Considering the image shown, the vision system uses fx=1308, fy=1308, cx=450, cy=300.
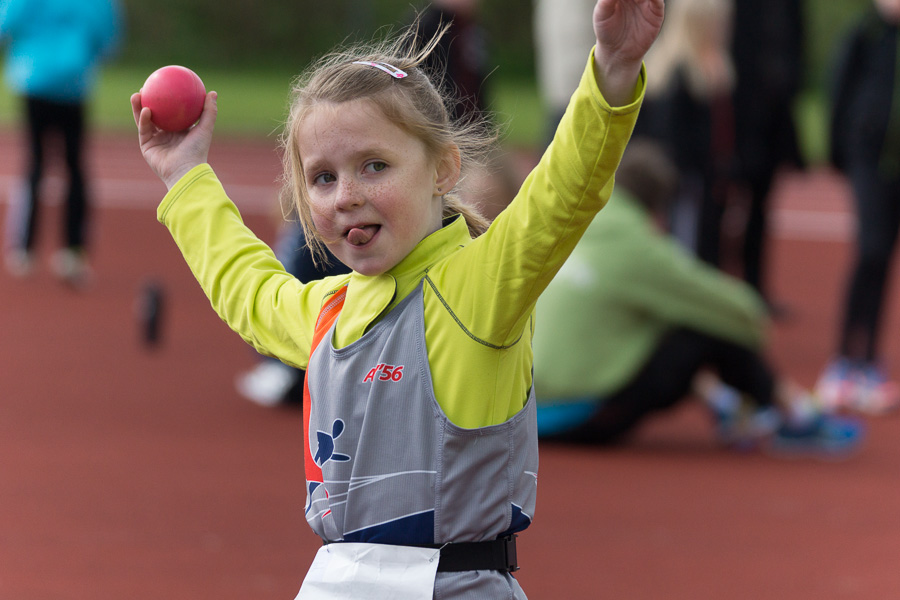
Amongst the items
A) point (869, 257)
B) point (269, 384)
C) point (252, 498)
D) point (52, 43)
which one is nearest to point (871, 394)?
point (869, 257)

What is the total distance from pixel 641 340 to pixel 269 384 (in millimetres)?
1865

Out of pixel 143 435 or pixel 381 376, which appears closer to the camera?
pixel 381 376

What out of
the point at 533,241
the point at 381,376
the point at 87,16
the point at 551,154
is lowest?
the point at 381,376

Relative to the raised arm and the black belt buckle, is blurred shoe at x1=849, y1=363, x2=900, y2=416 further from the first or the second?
the raised arm

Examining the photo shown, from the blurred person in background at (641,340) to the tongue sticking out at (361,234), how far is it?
139 inches

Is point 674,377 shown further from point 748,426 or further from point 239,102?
point 239,102

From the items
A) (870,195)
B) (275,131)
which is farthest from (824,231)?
(275,131)

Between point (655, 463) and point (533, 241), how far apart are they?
12.7 feet

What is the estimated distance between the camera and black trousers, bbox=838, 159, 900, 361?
6.53 metres

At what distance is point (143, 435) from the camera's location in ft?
18.7

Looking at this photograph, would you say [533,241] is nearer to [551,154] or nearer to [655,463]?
[551,154]

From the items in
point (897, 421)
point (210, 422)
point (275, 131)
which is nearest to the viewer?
point (275, 131)

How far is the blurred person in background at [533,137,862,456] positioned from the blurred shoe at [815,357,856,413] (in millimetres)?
777

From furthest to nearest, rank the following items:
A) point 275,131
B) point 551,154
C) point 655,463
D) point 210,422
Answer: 1. point 210,422
2. point 655,463
3. point 275,131
4. point 551,154
